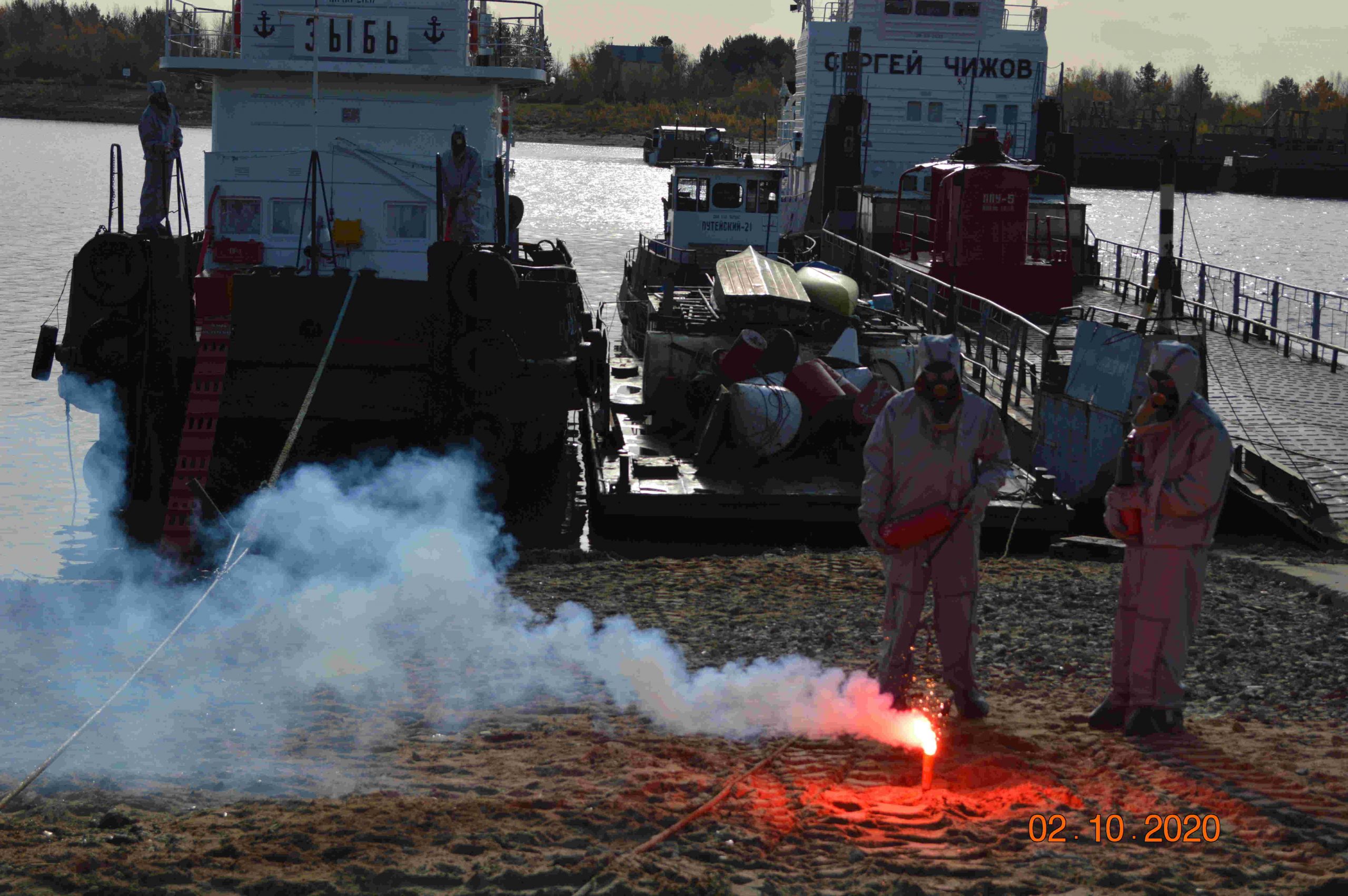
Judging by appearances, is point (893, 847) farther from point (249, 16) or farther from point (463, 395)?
point (249, 16)

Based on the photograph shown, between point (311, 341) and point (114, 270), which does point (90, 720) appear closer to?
point (311, 341)

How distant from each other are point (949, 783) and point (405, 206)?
12587 mm

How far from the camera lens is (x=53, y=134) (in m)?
130

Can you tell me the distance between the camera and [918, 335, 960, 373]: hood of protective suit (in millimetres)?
6363

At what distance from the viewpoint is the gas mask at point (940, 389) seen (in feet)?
20.8

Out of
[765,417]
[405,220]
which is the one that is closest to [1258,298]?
[765,417]

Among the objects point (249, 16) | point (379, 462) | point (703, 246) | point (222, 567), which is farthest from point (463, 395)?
point (703, 246)

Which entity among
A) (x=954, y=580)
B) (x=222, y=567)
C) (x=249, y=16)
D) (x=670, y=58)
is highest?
(x=670, y=58)

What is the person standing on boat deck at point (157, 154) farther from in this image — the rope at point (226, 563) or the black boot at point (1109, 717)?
the black boot at point (1109, 717)

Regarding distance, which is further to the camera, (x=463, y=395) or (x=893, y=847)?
(x=463, y=395)

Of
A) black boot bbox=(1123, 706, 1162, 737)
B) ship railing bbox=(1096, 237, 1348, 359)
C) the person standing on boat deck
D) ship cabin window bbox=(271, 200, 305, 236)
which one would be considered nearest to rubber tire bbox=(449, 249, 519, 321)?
the person standing on boat deck

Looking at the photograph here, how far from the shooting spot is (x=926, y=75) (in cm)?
3753

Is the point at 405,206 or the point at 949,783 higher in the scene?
the point at 405,206
